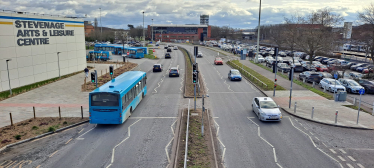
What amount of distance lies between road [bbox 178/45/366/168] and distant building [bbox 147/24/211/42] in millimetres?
142833

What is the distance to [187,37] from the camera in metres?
166

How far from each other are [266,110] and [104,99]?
10527 mm

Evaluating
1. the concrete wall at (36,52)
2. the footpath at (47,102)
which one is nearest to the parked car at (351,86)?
the footpath at (47,102)

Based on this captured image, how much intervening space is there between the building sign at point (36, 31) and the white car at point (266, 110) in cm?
2647

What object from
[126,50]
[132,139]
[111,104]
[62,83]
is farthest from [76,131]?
[126,50]

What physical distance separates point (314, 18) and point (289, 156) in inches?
1530

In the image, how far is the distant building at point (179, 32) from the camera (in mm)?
164500

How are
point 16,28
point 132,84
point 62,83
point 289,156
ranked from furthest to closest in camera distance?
1. point 62,83
2. point 16,28
3. point 132,84
4. point 289,156

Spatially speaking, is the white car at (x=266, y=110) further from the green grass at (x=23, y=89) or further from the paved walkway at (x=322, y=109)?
the green grass at (x=23, y=89)

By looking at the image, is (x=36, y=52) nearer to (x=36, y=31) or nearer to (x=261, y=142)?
(x=36, y=31)

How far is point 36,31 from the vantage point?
3359 cm

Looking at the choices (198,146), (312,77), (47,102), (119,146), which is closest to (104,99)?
(119,146)

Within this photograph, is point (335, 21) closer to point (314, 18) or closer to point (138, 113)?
point (314, 18)

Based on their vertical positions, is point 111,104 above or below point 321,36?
below
